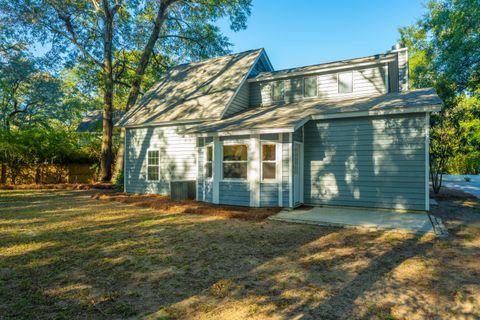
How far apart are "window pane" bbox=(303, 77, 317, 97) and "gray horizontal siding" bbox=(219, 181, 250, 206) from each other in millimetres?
5523

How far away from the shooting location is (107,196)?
12.2 metres

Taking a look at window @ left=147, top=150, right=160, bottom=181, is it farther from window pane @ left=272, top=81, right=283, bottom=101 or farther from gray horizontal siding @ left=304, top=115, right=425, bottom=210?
gray horizontal siding @ left=304, top=115, right=425, bottom=210

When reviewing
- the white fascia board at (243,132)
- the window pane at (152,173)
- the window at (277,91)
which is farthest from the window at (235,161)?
the window pane at (152,173)

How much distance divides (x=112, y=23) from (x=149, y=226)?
14.9m

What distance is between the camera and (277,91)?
518 inches

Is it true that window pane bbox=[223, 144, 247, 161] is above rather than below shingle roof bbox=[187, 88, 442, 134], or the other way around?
below

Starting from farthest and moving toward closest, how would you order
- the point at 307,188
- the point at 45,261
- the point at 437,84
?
the point at 437,84 < the point at 307,188 < the point at 45,261

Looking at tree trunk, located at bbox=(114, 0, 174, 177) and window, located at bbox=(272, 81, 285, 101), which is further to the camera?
tree trunk, located at bbox=(114, 0, 174, 177)

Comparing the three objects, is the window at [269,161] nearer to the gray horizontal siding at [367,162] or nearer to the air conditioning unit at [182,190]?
the gray horizontal siding at [367,162]

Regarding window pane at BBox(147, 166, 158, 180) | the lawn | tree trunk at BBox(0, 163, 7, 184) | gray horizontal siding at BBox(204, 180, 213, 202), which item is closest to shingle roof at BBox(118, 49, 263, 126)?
window pane at BBox(147, 166, 158, 180)

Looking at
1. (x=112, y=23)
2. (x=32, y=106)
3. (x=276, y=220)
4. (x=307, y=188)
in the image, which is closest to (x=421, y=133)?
(x=307, y=188)

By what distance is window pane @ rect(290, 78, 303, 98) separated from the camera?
1251 centimetres

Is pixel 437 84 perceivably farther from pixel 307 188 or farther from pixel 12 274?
pixel 12 274

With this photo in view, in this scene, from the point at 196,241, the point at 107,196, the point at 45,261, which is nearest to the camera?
the point at 45,261
